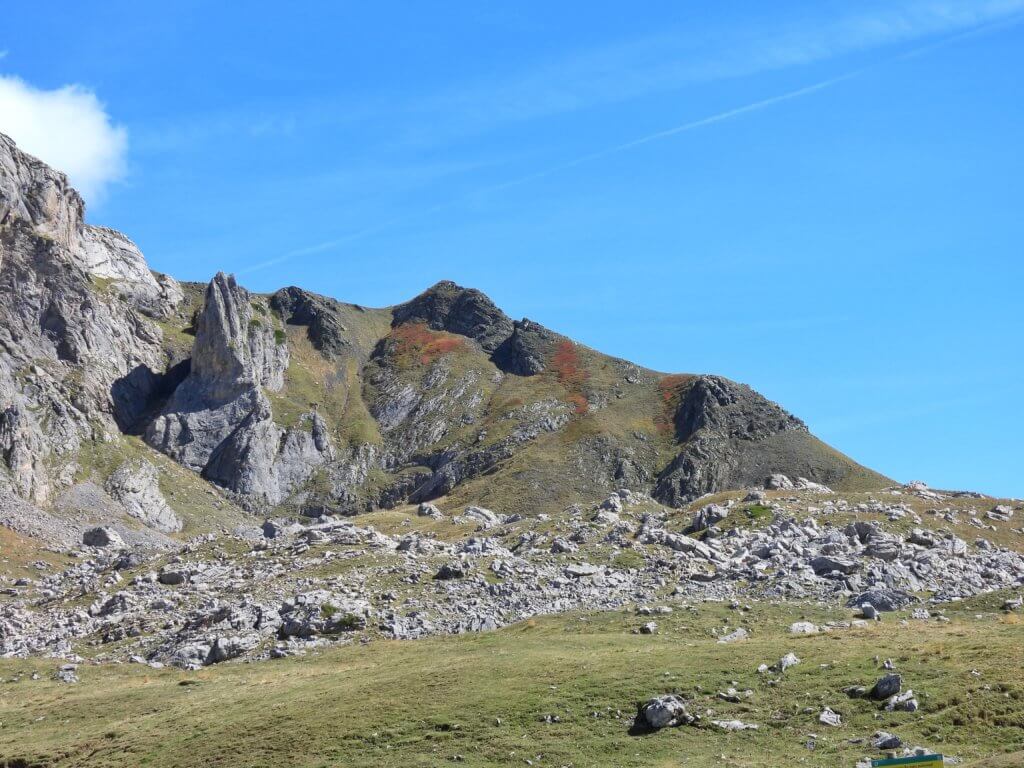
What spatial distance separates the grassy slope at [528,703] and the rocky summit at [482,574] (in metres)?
0.21

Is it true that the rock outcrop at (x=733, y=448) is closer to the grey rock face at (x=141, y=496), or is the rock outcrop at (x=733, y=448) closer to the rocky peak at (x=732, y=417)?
the rocky peak at (x=732, y=417)

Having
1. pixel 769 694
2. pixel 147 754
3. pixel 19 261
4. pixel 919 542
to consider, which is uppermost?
pixel 19 261

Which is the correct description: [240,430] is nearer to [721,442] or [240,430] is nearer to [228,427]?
[228,427]

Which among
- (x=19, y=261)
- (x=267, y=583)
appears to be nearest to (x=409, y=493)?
(x=19, y=261)

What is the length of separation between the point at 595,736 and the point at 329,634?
85.2 feet

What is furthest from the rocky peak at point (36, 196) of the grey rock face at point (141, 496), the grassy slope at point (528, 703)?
the grassy slope at point (528, 703)

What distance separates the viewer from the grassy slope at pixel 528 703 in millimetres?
37781

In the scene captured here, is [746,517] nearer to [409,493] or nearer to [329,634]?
[329,634]

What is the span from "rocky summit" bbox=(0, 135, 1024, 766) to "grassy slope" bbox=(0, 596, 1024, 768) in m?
0.21

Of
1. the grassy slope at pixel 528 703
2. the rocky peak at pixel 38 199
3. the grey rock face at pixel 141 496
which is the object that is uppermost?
the rocky peak at pixel 38 199

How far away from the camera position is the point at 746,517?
91.1 m

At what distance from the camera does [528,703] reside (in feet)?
144

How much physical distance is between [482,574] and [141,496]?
98285 mm

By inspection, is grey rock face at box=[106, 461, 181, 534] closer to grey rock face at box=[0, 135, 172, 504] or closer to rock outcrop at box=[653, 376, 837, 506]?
grey rock face at box=[0, 135, 172, 504]
